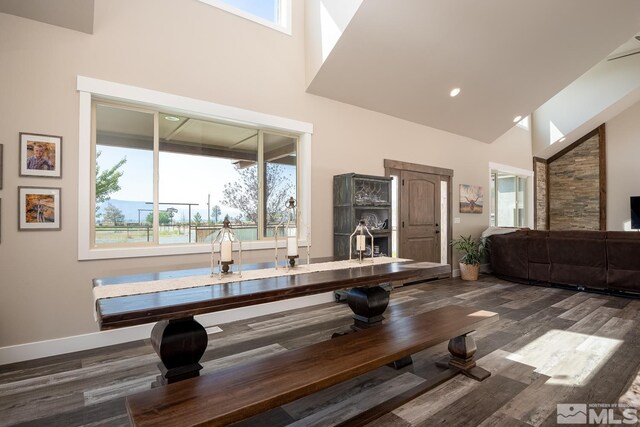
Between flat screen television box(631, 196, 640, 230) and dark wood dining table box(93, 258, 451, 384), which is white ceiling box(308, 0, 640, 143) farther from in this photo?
A: flat screen television box(631, 196, 640, 230)

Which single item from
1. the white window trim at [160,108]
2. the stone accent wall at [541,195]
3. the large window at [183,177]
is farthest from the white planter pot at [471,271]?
the stone accent wall at [541,195]

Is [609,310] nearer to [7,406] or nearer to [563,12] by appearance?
[563,12]

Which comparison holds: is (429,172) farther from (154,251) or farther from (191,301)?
(191,301)

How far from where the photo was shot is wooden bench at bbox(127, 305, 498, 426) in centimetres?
132

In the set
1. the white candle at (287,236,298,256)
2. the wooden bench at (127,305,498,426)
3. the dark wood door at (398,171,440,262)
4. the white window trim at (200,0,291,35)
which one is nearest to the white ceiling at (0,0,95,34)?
the white window trim at (200,0,291,35)

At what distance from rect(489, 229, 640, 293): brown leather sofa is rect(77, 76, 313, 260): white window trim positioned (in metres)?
3.88

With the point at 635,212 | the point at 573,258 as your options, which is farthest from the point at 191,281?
the point at 635,212

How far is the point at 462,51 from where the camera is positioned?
449 centimetres

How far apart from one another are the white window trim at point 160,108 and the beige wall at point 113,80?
63 mm

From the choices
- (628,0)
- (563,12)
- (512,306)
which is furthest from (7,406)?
(628,0)

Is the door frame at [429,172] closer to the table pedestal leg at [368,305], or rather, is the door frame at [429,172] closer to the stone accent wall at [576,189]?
the table pedestal leg at [368,305]

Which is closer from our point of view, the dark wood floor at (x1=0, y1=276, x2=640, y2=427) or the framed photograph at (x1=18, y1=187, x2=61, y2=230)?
the dark wood floor at (x1=0, y1=276, x2=640, y2=427)

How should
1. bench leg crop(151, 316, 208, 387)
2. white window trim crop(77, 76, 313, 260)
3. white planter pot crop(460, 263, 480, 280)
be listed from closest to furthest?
bench leg crop(151, 316, 208, 387)
white window trim crop(77, 76, 313, 260)
white planter pot crop(460, 263, 480, 280)

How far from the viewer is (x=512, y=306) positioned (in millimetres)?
4238
